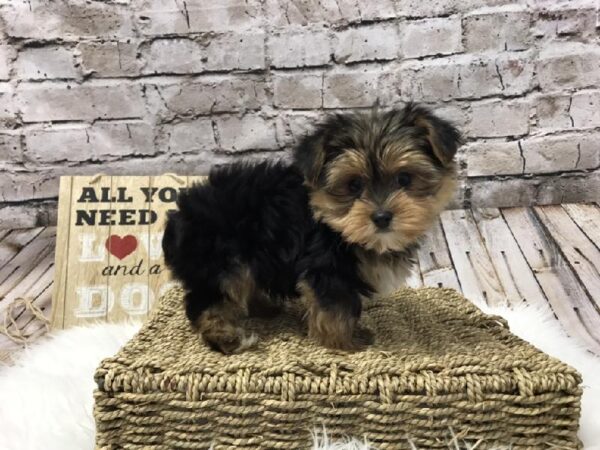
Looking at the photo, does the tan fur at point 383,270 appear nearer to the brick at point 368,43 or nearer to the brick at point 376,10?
the brick at point 368,43

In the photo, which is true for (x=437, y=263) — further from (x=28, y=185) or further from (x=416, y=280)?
(x=28, y=185)

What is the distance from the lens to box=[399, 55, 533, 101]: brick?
3.23 m

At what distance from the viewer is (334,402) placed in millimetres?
1707

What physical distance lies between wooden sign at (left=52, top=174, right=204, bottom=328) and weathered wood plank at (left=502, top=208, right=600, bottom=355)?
72.0 inches

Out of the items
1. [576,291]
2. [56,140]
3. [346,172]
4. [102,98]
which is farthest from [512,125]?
[56,140]

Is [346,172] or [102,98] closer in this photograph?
[346,172]

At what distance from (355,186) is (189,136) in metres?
1.68

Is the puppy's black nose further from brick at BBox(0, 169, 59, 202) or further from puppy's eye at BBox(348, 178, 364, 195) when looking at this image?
brick at BBox(0, 169, 59, 202)

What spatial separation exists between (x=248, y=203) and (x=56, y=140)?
1.79 m

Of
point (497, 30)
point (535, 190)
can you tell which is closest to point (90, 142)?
point (497, 30)

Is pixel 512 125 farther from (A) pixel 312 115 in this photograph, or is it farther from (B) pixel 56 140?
(B) pixel 56 140

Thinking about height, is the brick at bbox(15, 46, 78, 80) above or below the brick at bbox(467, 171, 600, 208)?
above

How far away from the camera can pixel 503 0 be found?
3.14 m

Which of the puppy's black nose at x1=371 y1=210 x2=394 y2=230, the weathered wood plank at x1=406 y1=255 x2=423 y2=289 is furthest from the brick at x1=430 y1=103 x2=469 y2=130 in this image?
the puppy's black nose at x1=371 y1=210 x2=394 y2=230
